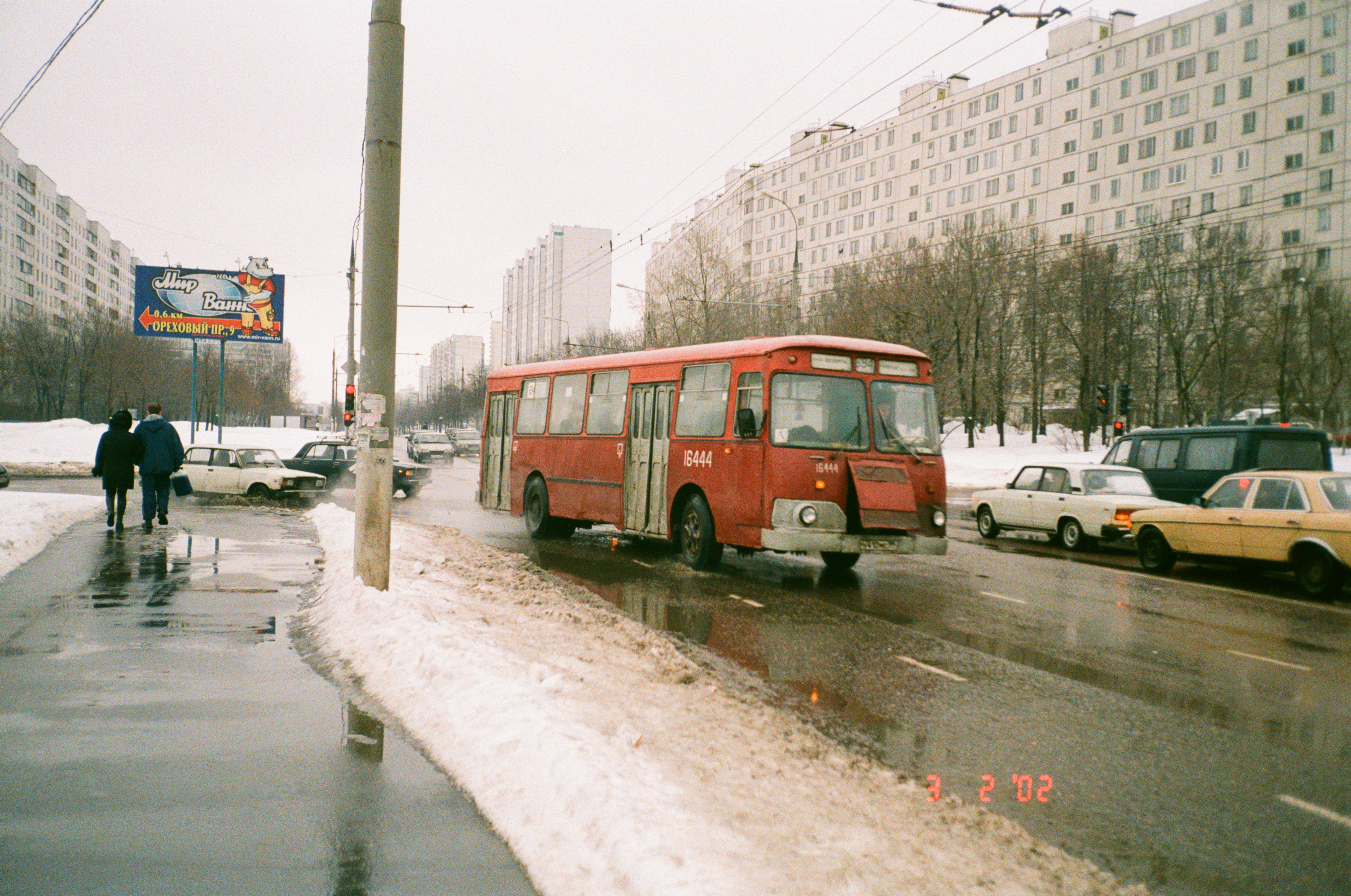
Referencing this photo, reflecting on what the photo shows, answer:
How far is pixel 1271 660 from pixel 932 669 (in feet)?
9.69

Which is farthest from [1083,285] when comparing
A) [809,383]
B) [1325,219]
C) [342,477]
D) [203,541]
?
[203,541]

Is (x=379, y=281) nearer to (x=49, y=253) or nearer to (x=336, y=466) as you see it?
(x=336, y=466)

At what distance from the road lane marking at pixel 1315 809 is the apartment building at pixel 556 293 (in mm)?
89305

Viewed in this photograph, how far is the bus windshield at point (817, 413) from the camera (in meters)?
11.3

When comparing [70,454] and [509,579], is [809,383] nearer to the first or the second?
[509,579]

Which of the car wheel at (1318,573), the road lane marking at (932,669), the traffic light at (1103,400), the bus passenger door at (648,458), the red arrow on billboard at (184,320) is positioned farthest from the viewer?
the red arrow on billboard at (184,320)

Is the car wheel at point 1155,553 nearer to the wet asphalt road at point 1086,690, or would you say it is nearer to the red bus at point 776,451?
the wet asphalt road at point 1086,690

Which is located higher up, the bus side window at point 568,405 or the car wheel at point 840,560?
the bus side window at point 568,405

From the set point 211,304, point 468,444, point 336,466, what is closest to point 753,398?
point 336,466

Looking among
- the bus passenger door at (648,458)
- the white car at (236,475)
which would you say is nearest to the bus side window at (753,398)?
the bus passenger door at (648,458)

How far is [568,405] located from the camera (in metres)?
15.9

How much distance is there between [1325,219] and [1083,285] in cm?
2437

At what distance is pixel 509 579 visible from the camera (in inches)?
422

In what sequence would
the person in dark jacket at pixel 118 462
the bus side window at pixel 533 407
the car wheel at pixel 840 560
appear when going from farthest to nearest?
1. the bus side window at pixel 533 407
2. the person in dark jacket at pixel 118 462
3. the car wheel at pixel 840 560
